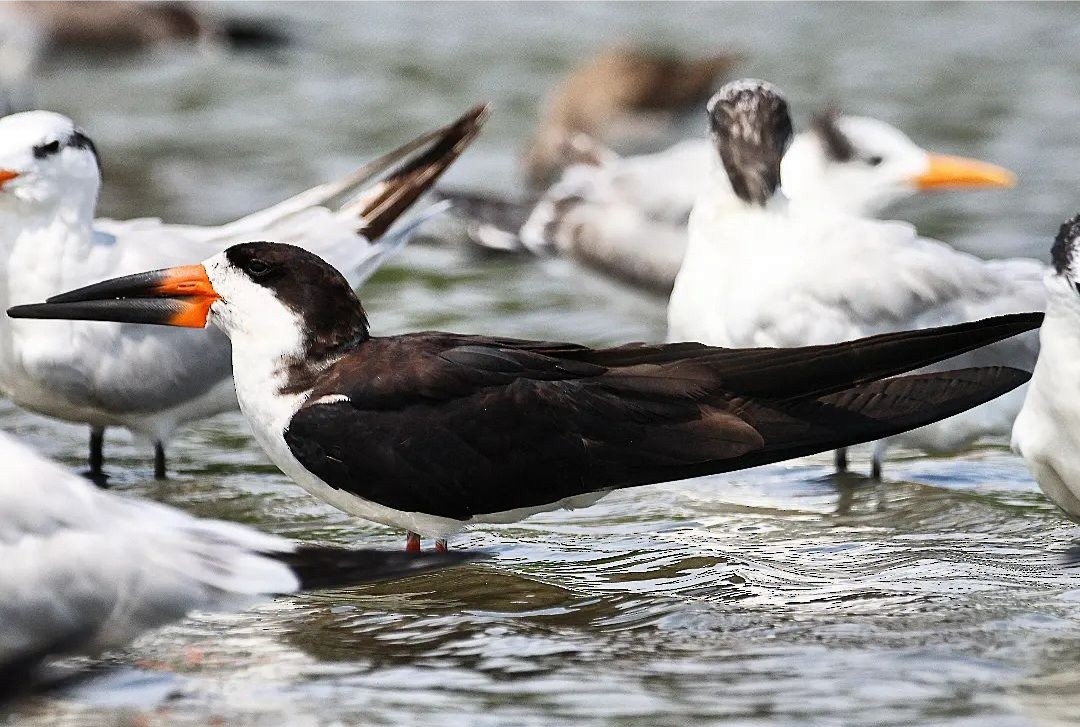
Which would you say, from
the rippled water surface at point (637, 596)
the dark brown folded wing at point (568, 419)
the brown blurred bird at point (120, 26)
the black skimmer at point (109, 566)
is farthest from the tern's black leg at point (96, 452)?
the brown blurred bird at point (120, 26)

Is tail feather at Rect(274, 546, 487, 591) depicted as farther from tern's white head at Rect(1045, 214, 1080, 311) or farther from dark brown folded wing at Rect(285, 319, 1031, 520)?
tern's white head at Rect(1045, 214, 1080, 311)

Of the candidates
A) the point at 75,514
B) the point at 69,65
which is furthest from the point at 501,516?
the point at 69,65

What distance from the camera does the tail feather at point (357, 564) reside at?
13.0ft

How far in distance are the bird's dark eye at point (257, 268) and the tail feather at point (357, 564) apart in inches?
40.3

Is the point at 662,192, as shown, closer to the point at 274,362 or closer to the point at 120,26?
the point at 274,362

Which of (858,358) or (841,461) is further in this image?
(841,461)

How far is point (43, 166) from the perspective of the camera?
5926 millimetres

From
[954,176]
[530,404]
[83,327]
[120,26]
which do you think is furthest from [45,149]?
[120,26]

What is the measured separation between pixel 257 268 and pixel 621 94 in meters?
6.35

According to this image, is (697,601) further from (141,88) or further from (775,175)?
(141,88)

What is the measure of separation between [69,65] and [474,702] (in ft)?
33.2

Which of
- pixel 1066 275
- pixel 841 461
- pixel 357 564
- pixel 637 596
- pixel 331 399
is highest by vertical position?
pixel 1066 275

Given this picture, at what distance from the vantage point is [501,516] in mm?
4859

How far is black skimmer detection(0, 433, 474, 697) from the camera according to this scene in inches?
152
